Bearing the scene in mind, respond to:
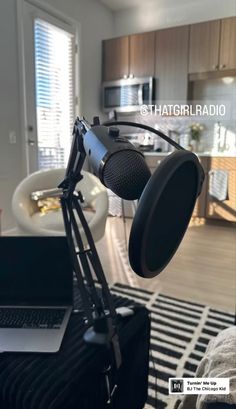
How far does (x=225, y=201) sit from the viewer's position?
147 inches

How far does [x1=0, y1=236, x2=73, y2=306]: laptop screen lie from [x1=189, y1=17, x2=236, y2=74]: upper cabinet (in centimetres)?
341

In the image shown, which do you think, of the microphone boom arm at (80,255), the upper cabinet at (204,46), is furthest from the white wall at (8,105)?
the microphone boom arm at (80,255)

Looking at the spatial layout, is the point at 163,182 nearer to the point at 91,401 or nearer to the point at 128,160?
the point at 128,160

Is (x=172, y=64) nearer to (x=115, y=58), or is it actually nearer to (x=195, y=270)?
(x=115, y=58)

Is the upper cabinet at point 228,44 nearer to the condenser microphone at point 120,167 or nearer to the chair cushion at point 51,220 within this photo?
the chair cushion at point 51,220

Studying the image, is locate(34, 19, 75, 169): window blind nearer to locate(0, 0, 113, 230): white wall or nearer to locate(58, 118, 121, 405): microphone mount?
locate(0, 0, 113, 230): white wall

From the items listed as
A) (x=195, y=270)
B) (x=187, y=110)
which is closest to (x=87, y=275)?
(x=195, y=270)

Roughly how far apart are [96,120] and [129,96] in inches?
146

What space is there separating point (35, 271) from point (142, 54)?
3.81 meters

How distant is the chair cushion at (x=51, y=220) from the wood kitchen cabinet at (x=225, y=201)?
188 cm

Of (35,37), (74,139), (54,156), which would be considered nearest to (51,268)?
(74,139)

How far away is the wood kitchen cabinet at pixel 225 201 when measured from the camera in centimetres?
368

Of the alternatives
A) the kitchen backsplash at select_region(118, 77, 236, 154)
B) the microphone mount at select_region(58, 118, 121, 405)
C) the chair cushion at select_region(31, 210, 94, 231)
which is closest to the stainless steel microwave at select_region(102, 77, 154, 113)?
the kitchen backsplash at select_region(118, 77, 236, 154)

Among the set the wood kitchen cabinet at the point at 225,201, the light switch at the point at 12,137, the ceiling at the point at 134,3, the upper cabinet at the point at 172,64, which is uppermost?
the ceiling at the point at 134,3
